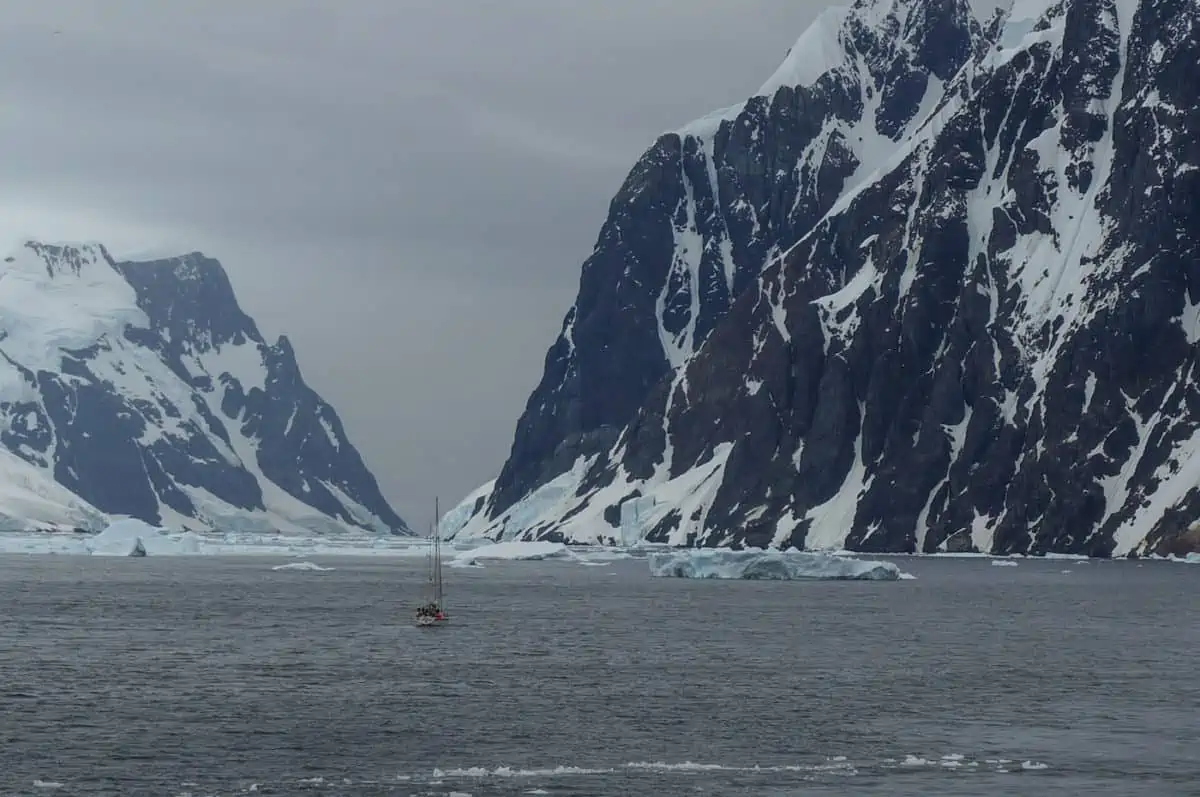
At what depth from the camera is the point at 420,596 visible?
195250 mm

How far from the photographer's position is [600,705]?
3511 inches

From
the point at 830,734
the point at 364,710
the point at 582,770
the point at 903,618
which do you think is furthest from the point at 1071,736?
the point at 903,618

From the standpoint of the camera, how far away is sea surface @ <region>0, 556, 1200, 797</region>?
6769cm

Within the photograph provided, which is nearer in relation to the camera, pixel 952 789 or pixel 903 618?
pixel 952 789

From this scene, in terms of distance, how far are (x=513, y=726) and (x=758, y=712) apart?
39.9 ft

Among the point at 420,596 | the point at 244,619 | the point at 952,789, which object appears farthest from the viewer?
the point at 420,596

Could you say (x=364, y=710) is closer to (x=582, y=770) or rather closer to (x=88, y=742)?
(x=88, y=742)

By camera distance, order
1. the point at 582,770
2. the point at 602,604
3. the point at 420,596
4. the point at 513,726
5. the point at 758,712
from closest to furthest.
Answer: the point at 582,770, the point at 513,726, the point at 758,712, the point at 602,604, the point at 420,596

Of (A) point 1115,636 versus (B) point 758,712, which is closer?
(B) point 758,712

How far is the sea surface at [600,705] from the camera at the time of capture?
67.7m

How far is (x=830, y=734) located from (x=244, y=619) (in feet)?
263

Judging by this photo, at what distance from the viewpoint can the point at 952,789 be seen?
212 ft

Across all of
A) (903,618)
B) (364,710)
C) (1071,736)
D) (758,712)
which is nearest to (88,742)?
(364,710)

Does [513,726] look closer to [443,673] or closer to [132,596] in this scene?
[443,673]
